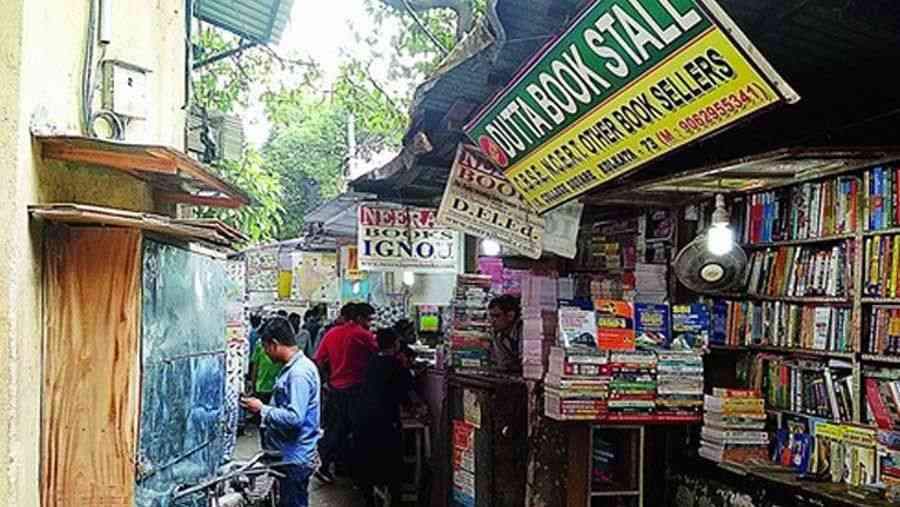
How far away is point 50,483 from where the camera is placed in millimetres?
3268

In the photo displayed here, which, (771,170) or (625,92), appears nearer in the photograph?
(625,92)

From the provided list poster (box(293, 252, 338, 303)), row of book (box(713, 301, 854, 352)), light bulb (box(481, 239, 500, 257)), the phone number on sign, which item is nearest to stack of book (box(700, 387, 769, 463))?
row of book (box(713, 301, 854, 352))

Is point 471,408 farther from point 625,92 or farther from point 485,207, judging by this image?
point 625,92

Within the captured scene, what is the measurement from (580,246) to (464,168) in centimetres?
295

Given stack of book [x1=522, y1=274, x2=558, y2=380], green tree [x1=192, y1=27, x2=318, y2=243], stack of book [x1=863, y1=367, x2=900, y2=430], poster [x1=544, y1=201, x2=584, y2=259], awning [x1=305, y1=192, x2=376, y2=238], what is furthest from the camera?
green tree [x1=192, y1=27, x2=318, y2=243]

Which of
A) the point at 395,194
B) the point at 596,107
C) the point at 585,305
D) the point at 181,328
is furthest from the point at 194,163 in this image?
the point at 395,194

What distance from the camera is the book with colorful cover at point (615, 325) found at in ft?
21.2

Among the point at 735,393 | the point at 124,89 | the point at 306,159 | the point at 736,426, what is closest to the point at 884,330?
the point at 735,393

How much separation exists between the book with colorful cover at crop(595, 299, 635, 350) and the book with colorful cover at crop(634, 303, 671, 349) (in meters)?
0.08

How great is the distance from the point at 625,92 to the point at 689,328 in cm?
354

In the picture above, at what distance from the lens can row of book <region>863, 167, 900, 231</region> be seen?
5500mm

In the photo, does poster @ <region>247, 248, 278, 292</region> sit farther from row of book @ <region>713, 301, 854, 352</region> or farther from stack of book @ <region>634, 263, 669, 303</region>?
row of book @ <region>713, 301, 854, 352</region>

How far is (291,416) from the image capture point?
21.5 ft

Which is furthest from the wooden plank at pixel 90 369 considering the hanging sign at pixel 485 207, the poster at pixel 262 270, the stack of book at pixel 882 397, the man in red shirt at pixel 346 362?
the poster at pixel 262 270
